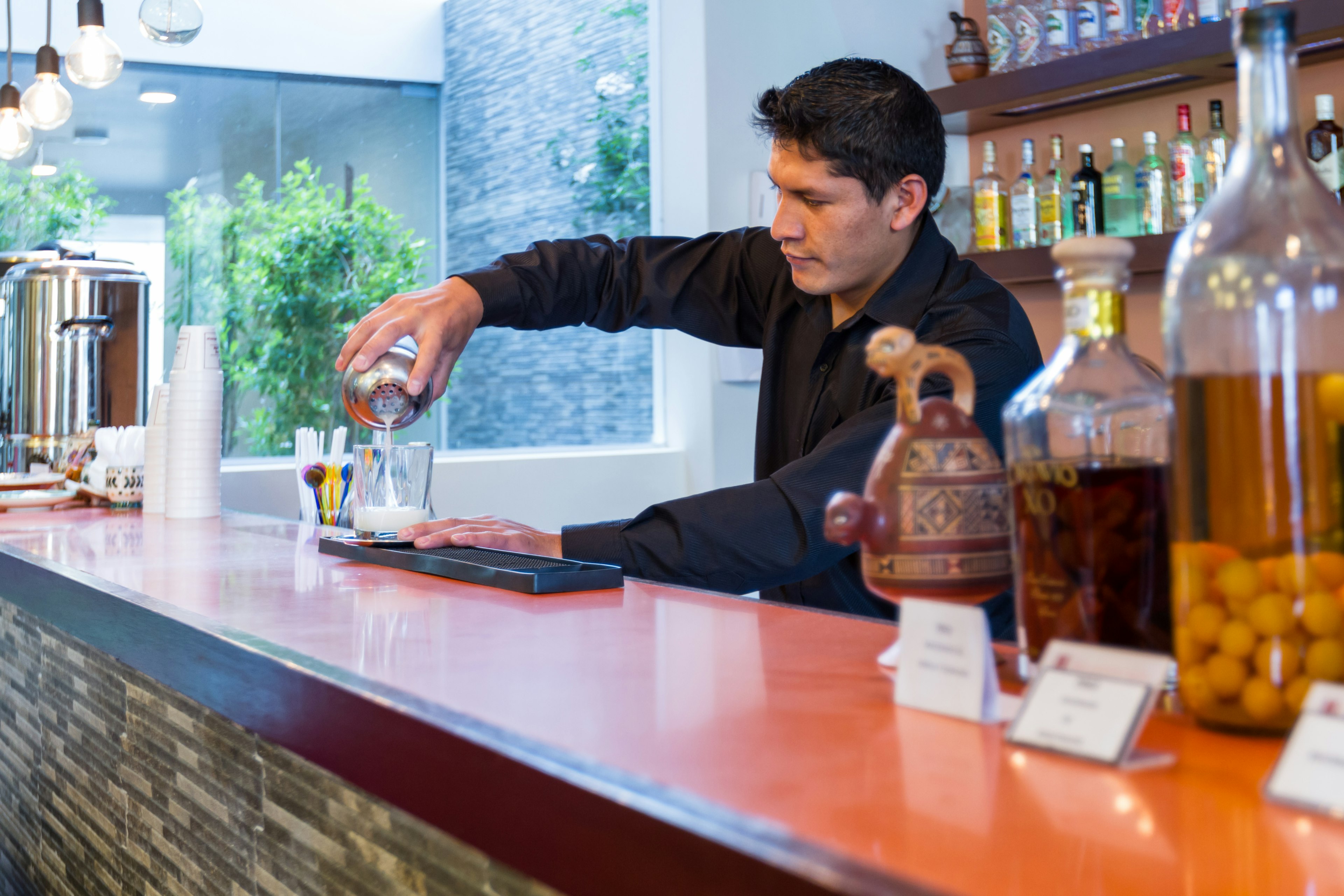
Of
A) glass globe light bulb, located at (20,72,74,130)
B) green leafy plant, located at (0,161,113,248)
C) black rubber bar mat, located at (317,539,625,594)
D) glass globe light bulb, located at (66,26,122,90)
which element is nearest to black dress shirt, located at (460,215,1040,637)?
black rubber bar mat, located at (317,539,625,594)

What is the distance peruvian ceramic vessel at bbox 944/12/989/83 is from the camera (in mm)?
3328

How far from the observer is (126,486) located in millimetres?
2299

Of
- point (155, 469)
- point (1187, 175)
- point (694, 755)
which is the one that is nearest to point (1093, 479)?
point (694, 755)

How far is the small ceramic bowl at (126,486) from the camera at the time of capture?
2.30 metres

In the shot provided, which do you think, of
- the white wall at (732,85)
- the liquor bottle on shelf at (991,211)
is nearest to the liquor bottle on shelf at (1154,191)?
the liquor bottle on shelf at (991,211)

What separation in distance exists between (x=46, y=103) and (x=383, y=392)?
1410 millimetres

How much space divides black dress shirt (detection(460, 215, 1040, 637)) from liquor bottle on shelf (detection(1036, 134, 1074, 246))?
1167 mm

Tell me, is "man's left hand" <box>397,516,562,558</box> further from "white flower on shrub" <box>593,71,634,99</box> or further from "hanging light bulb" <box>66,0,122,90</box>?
"white flower on shrub" <box>593,71,634,99</box>

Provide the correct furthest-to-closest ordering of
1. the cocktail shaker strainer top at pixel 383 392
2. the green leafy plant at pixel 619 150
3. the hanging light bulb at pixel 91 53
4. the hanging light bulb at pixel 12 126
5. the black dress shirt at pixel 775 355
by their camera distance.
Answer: the green leafy plant at pixel 619 150 → the hanging light bulb at pixel 12 126 → the hanging light bulb at pixel 91 53 → the cocktail shaker strainer top at pixel 383 392 → the black dress shirt at pixel 775 355

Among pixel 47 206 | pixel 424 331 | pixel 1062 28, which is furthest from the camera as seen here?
pixel 47 206

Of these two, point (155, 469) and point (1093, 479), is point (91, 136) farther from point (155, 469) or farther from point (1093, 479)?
point (1093, 479)

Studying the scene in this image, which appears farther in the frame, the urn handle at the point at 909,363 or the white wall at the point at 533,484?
the white wall at the point at 533,484

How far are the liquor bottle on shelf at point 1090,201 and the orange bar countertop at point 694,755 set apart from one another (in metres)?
2.17

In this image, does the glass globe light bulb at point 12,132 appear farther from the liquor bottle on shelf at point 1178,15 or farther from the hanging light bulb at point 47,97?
the liquor bottle on shelf at point 1178,15
